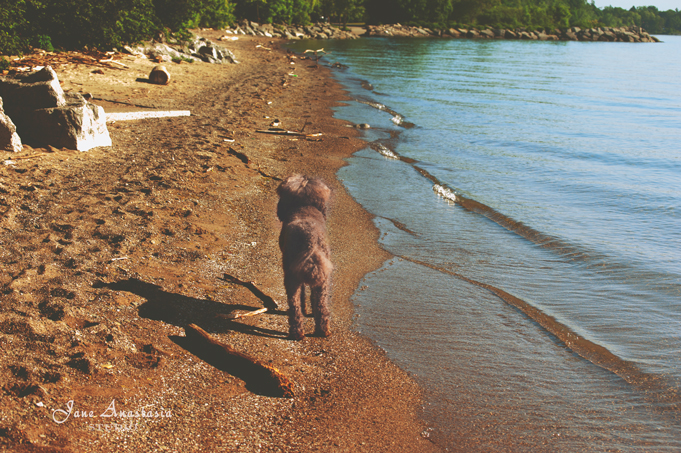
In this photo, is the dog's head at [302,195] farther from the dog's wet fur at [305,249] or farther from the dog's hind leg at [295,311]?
the dog's hind leg at [295,311]

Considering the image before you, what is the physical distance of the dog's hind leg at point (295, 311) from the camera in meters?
4.34

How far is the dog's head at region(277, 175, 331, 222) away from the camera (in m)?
4.61

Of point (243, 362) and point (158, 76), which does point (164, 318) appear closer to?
point (243, 362)

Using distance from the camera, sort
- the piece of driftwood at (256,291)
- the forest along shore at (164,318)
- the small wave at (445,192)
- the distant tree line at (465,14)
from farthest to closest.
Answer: the distant tree line at (465,14)
the small wave at (445,192)
the piece of driftwood at (256,291)
the forest along shore at (164,318)

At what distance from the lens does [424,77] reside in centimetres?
3109

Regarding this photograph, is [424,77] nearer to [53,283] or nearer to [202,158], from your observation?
[202,158]

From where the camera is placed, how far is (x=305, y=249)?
4.23 metres

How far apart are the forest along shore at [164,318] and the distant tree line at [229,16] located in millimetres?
10920

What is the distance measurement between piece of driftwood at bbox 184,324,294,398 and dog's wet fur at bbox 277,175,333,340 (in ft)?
2.30

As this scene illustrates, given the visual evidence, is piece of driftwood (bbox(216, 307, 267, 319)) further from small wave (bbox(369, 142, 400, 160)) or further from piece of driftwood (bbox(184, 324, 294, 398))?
small wave (bbox(369, 142, 400, 160))

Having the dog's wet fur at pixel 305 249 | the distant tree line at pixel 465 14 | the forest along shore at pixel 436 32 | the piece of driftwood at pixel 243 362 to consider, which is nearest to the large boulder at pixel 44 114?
the dog's wet fur at pixel 305 249

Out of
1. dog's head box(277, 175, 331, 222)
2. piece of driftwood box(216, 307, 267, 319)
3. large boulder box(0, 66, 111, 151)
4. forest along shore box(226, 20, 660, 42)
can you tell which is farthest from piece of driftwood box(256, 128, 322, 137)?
forest along shore box(226, 20, 660, 42)

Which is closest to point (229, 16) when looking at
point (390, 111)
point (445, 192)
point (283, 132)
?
point (390, 111)

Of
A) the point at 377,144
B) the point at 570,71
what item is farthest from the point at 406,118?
the point at 570,71
